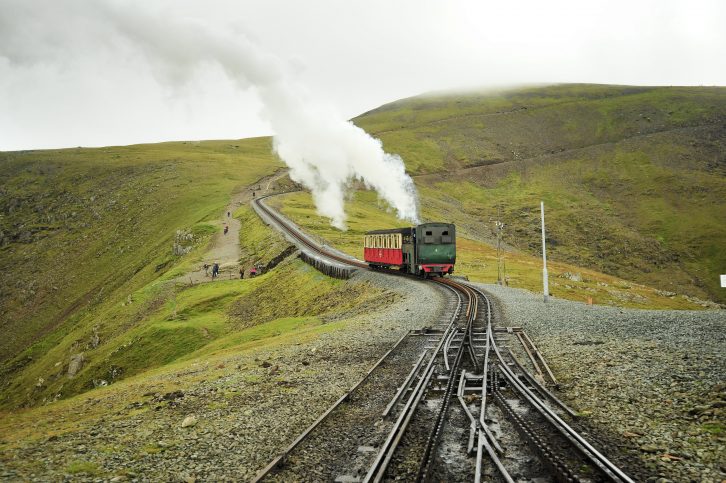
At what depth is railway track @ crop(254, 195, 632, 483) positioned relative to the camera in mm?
8266

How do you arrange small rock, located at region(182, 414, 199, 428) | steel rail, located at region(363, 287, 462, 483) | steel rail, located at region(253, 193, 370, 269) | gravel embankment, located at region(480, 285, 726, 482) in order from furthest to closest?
steel rail, located at region(253, 193, 370, 269) → small rock, located at region(182, 414, 199, 428) → gravel embankment, located at region(480, 285, 726, 482) → steel rail, located at region(363, 287, 462, 483)

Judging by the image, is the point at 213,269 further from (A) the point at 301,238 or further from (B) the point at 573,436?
(B) the point at 573,436

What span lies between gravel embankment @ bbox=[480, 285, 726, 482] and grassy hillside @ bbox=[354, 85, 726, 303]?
72414 millimetres

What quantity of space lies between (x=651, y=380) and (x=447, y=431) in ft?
21.0

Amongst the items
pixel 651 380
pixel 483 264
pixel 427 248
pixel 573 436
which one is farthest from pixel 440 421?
pixel 483 264

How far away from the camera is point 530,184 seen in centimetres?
14000

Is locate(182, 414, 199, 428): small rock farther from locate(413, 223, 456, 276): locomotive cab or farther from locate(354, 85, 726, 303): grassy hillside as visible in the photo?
locate(354, 85, 726, 303): grassy hillside

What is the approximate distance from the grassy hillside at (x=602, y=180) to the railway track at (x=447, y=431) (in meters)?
82.2

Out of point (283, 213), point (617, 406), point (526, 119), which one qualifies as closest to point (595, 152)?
point (526, 119)

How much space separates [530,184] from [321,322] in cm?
12341

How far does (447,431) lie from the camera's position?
401 inches

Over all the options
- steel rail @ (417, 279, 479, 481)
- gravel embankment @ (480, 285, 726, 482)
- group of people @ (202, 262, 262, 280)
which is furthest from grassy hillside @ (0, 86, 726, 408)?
gravel embankment @ (480, 285, 726, 482)

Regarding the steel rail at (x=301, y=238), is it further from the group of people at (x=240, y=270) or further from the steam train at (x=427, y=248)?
the group of people at (x=240, y=270)

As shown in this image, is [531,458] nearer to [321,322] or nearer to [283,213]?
[321,322]
